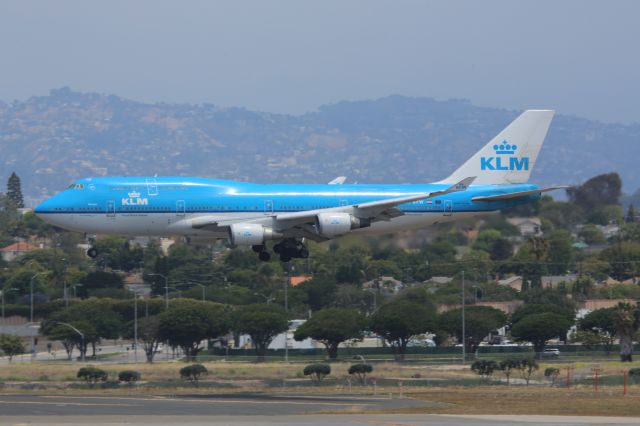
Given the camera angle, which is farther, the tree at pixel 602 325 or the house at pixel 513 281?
Result: the house at pixel 513 281

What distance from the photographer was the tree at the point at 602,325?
10681 centimetres

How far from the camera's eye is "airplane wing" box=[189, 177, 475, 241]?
72.4 m

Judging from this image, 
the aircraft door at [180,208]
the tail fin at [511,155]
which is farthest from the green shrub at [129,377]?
the tail fin at [511,155]

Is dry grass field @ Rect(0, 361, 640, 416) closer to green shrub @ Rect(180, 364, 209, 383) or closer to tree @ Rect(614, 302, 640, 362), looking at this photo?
green shrub @ Rect(180, 364, 209, 383)

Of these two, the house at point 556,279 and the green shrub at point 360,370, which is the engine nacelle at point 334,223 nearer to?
the green shrub at point 360,370

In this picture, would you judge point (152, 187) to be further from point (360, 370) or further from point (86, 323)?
point (86, 323)

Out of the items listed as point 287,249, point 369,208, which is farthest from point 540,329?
point 369,208

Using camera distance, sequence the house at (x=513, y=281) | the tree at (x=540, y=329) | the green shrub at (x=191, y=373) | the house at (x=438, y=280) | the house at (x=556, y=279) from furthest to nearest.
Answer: the house at (x=556, y=279) < the house at (x=438, y=280) < the house at (x=513, y=281) < the tree at (x=540, y=329) < the green shrub at (x=191, y=373)

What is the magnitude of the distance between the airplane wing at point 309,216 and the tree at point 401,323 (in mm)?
32557

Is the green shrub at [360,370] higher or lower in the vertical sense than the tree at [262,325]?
lower

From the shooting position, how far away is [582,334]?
10944 centimetres

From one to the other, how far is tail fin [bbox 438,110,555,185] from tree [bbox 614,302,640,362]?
65.8ft

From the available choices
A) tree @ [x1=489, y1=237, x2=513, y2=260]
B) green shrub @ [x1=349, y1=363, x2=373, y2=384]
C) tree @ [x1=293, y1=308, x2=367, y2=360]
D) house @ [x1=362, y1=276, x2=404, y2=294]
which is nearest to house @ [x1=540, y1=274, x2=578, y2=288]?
house @ [x1=362, y1=276, x2=404, y2=294]

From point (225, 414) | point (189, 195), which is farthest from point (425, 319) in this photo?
point (225, 414)
